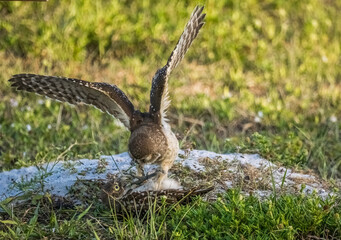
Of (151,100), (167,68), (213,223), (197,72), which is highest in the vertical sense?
(167,68)

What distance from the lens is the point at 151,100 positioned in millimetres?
5082

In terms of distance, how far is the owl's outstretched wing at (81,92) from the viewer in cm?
504

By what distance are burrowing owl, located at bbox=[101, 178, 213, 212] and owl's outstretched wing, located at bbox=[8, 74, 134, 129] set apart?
64 centimetres

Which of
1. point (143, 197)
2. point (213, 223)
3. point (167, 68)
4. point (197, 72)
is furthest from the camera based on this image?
point (197, 72)

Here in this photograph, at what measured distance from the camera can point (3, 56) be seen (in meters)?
8.75

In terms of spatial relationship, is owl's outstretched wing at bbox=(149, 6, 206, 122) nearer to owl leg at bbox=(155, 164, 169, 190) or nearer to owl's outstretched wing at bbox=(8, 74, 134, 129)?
owl's outstretched wing at bbox=(8, 74, 134, 129)

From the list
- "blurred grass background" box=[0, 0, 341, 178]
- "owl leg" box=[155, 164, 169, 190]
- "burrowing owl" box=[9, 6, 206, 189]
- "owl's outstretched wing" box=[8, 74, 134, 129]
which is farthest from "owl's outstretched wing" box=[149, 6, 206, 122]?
"blurred grass background" box=[0, 0, 341, 178]

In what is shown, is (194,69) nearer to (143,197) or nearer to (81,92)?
(81,92)

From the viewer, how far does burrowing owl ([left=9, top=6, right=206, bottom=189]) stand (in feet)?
16.0

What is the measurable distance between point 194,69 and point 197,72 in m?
0.10

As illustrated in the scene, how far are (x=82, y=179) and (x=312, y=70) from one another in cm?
471

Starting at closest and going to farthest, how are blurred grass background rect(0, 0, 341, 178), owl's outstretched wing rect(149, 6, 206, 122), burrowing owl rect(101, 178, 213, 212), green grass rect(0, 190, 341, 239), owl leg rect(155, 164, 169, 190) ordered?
1. green grass rect(0, 190, 341, 239)
2. burrowing owl rect(101, 178, 213, 212)
3. owl's outstretched wing rect(149, 6, 206, 122)
4. owl leg rect(155, 164, 169, 190)
5. blurred grass background rect(0, 0, 341, 178)

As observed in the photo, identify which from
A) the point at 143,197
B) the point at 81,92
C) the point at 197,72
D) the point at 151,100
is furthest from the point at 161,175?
the point at 197,72

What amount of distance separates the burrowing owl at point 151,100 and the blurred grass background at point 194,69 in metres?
1.23
